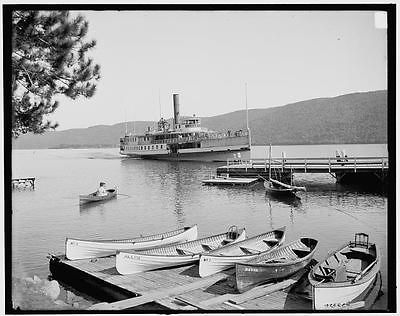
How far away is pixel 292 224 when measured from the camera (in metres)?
11.1

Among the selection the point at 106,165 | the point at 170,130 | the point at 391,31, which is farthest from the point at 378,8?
the point at 170,130

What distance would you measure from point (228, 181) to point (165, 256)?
7505 mm

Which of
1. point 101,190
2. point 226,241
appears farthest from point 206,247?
point 101,190

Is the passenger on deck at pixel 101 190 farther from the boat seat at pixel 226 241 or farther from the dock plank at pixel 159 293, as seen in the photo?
the dock plank at pixel 159 293

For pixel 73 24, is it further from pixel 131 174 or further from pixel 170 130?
pixel 170 130

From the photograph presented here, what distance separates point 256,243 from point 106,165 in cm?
557

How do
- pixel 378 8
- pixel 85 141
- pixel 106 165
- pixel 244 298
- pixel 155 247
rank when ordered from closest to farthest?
1. pixel 378 8
2. pixel 244 298
3. pixel 155 247
4. pixel 85 141
5. pixel 106 165

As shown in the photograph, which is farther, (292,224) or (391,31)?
(292,224)

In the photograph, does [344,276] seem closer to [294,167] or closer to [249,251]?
[249,251]

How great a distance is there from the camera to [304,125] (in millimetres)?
12430

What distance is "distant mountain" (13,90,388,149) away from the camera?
7730mm

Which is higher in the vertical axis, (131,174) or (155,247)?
(131,174)

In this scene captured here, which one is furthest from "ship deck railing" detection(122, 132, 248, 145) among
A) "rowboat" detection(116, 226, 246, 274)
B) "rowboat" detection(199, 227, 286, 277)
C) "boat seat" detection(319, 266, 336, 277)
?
"boat seat" detection(319, 266, 336, 277)

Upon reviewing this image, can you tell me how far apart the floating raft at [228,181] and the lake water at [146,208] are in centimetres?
56
